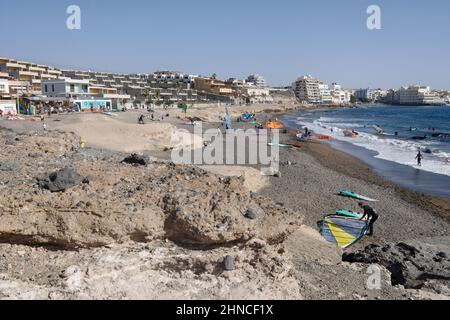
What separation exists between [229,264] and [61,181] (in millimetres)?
3774

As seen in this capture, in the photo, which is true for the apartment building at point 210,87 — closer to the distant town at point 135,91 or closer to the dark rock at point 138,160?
the distant town at point 135,91

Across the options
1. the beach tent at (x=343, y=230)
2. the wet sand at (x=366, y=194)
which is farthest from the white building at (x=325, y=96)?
the beach tent at (x=343, y=230)

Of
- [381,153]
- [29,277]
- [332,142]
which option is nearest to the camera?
[29,277]

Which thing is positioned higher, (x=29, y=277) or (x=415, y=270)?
(x=29, y=277)

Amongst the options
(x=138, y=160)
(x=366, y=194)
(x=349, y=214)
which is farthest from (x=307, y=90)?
(x=138, y=160)

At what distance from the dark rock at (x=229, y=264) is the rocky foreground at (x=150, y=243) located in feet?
0.05

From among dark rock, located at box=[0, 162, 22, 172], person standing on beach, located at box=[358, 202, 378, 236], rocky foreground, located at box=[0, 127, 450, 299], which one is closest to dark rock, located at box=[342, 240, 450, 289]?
rocky foreground, located at box=[0, 127, 450, 299]

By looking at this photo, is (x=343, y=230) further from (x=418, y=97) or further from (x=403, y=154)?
(x=418, y=97)

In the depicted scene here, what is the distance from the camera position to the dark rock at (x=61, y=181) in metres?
7.51

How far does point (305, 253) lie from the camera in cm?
997

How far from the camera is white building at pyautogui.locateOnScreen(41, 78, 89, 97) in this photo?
52.5 m
